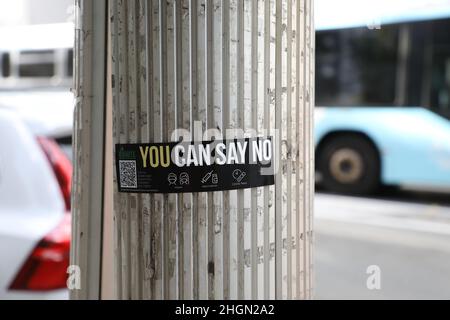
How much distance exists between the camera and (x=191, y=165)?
1.78 metres

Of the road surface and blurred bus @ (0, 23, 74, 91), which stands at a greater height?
blurred bus @ (0, 23, 74, 91)

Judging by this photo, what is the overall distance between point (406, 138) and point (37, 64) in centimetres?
681

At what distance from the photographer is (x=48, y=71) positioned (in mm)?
11211

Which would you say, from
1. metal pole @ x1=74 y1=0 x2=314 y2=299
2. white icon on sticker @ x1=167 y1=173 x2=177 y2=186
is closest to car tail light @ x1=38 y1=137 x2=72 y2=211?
metal pole @ x1=74 y1=0 x2=314 y2=299

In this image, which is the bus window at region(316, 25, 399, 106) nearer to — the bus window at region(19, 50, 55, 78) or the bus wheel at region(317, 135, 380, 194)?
the bus wheel at region(317, 135, 380, 194)

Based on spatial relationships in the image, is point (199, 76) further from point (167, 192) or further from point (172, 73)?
point (167, 192)

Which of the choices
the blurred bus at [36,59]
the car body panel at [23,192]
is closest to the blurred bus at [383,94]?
the blurred bus at [36,59]

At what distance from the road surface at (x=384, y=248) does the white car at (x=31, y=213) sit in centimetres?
260

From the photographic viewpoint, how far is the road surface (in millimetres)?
5371

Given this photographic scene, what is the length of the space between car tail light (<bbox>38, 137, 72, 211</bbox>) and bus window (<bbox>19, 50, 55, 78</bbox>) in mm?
8508

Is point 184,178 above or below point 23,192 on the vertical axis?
above

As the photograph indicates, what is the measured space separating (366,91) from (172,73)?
817 centimetres

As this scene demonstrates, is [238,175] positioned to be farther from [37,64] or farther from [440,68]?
[37,64]

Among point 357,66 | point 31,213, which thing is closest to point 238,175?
point 31,213
